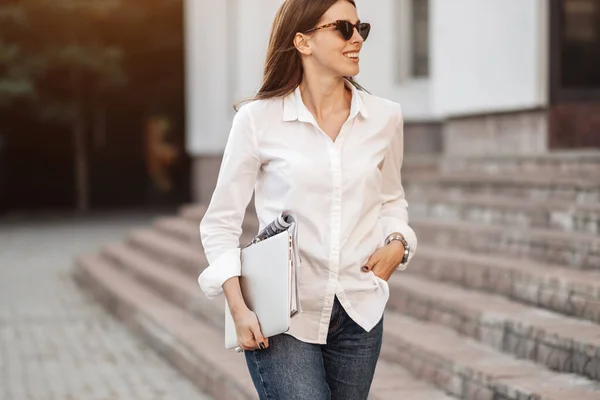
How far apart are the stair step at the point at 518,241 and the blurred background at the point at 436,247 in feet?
0.04

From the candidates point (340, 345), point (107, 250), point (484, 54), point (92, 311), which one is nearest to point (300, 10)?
point (340, 345)

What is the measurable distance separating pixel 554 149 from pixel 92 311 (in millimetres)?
4955

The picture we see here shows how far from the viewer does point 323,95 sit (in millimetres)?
3010

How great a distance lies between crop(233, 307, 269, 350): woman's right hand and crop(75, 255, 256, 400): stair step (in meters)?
2.67

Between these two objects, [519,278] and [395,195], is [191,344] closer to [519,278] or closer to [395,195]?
[519,278]

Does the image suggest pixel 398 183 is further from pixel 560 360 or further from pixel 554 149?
pixel 554 149

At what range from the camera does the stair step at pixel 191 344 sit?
5.26 meters

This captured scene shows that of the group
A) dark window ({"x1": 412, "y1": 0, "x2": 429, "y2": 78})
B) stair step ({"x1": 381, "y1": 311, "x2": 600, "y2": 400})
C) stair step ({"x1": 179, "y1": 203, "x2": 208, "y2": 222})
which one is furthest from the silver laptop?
stair step ({"x1": 179, "y1": 203, "x2": 208, "y2": 222})

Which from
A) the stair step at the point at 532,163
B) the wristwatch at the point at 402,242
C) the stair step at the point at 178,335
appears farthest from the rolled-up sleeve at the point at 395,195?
the stair step at the point at 532,163

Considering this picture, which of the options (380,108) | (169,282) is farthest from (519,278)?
(169,282)

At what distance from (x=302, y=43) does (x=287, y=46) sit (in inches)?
1.9

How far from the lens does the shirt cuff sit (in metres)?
2.87

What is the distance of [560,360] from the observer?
15.3 feet

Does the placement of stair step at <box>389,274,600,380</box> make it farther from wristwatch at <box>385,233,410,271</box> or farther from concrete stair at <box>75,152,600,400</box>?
wristwatch at <box>385,233,410,271</box>
